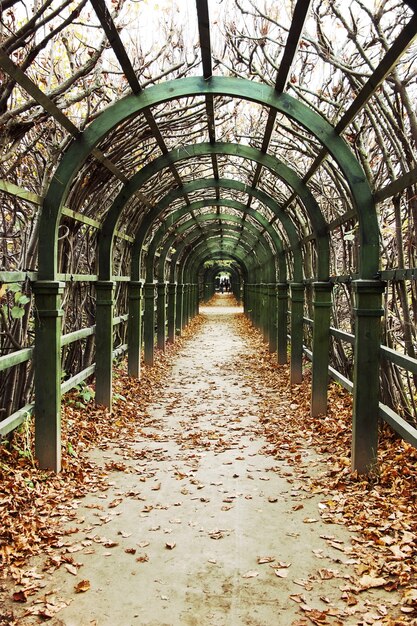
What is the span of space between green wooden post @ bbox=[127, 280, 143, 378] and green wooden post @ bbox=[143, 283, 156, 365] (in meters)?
1.83

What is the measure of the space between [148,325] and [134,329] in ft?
6.54

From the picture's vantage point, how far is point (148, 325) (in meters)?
12.1

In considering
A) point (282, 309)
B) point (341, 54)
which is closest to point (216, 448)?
point (341, 54)

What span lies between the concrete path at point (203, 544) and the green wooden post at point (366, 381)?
66 centimetres

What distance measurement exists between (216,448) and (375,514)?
2512 millimetres

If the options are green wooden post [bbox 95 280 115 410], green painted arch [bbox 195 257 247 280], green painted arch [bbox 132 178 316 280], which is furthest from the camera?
green painted arch [bbox 195 257 247 280]

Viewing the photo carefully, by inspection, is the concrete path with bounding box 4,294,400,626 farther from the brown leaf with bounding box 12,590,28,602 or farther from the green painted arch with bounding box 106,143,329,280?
the green painted arch with bounding box 106,143,329,280

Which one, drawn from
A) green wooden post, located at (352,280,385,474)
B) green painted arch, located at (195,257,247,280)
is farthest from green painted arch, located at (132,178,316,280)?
green painted arch, located at (195,257,247,280)

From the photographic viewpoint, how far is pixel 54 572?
350 cm

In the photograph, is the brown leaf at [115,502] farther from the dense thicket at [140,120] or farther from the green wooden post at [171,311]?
the green wooden post at [171,311]

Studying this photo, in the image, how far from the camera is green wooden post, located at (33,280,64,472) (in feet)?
16.7

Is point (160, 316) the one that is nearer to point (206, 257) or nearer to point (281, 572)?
point (281, 572)

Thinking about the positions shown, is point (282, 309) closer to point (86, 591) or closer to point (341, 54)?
point (341, 54)

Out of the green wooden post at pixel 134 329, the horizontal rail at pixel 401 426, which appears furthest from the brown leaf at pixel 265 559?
the green wooden post at pixel 134 329
